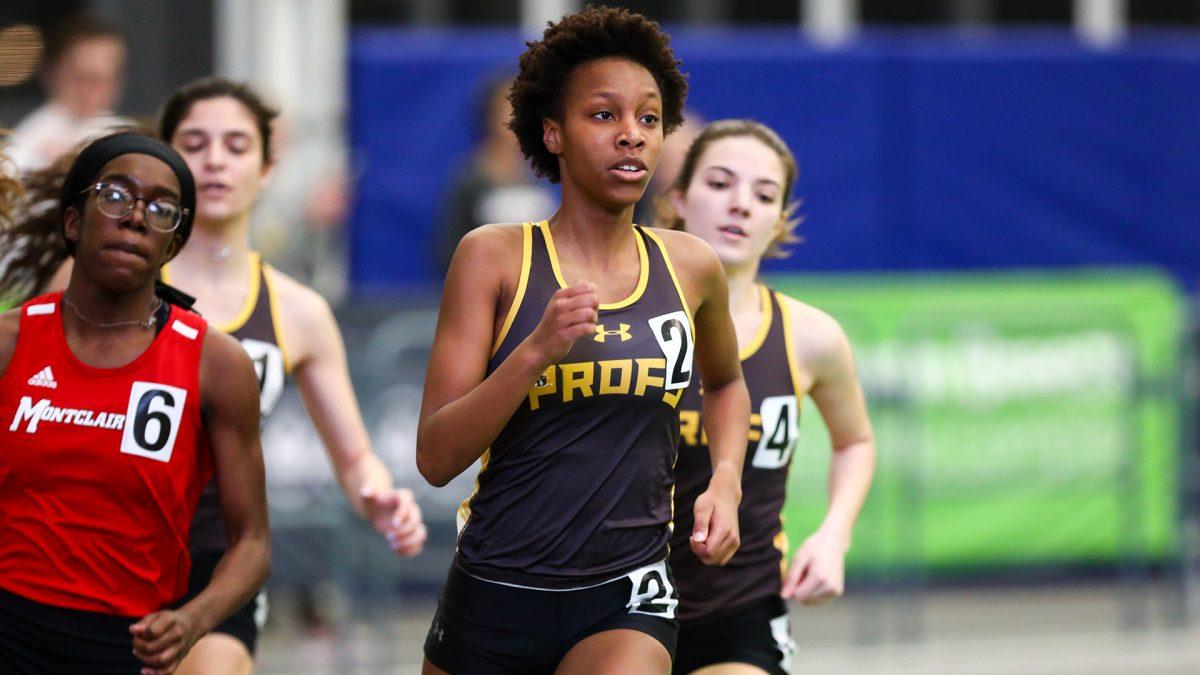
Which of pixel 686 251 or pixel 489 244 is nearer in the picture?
pixel 489 244

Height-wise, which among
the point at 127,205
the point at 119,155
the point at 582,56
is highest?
the point at 582,56

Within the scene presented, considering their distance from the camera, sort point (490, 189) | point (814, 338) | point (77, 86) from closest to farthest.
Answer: point (814, 338)
point (77, 86)
point (490, 189)

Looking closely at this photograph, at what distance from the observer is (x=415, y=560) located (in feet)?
30.8

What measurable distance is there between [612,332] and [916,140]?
8.51m

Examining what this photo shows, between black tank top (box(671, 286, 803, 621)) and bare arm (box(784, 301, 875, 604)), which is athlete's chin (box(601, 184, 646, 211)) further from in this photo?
bare arm (box(784, 301, 875, 604))

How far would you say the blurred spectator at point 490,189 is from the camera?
975 cm

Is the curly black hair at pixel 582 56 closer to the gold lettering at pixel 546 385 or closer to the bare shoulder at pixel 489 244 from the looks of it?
the bare shoulder at pixel 489 244

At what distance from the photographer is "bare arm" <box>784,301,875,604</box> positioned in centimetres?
511

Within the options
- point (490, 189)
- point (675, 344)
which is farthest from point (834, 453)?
point (490, 189)

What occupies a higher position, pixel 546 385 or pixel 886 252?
pixel 886 252

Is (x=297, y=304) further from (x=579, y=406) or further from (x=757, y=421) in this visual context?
(x=579, y=406)

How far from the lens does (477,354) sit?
13.3ft

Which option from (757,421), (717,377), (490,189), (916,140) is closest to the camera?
(717,377)

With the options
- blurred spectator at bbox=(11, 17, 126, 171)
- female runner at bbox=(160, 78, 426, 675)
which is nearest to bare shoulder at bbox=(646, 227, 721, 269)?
female runner at bbox=(160, 78, 426, 675)
